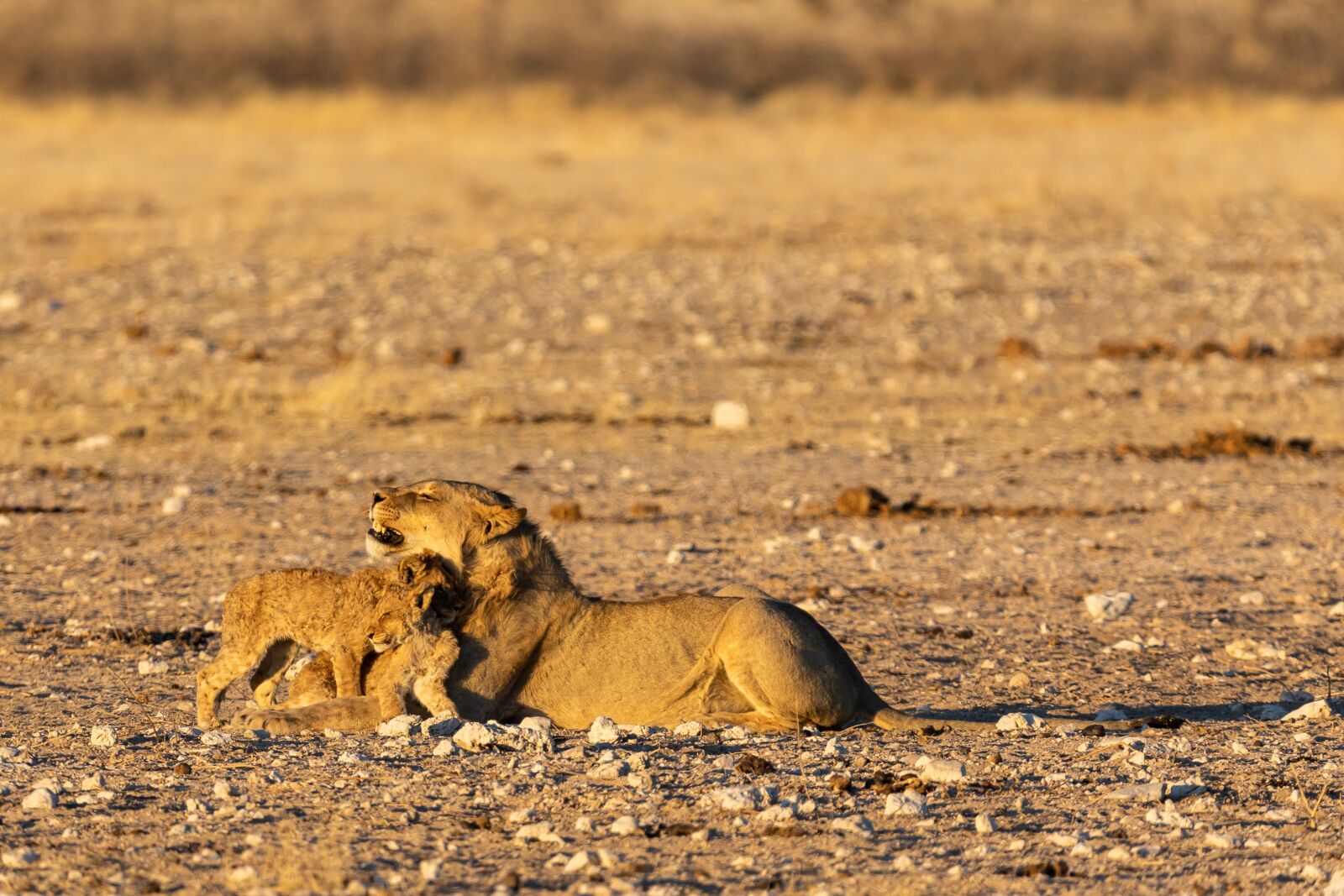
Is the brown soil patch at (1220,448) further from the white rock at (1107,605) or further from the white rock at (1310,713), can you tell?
the white rock at (1310,713)

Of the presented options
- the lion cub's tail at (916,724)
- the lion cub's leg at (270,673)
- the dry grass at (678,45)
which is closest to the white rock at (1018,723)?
the lion cub's tail at (916,724)

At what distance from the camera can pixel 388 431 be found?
579 inches

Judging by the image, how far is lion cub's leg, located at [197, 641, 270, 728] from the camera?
25.1ft

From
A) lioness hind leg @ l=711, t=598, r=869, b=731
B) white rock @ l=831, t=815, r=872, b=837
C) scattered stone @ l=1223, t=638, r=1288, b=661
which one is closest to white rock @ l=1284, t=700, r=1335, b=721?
scattered stone @ l=1223, t=638, r=1288, b=661

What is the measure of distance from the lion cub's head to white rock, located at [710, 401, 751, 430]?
24.0ft

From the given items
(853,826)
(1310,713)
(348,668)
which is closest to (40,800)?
(348,668)

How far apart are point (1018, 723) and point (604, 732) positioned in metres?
1.52

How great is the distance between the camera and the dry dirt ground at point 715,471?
6078 mm

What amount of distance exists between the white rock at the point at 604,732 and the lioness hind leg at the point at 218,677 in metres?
1.34

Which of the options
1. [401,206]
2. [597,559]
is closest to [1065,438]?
[597,559]

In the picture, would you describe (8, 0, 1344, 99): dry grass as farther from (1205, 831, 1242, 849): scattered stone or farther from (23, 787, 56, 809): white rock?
(1205, 831, 1242, 849): scattered stone

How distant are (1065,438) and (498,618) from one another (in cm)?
774

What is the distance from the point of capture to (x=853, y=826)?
608cm

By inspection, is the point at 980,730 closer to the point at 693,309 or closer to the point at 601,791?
the point at 601,791
